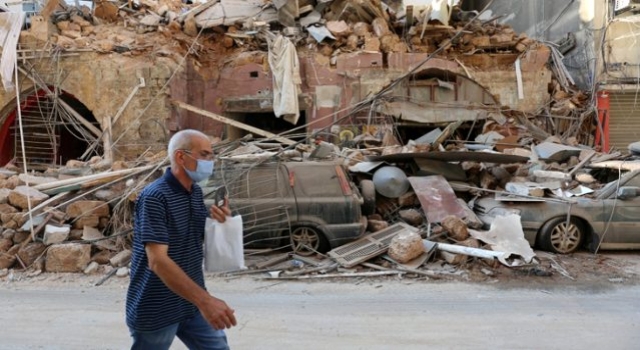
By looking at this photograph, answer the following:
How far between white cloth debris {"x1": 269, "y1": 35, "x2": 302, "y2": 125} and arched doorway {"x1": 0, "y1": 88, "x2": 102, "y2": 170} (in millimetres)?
4894

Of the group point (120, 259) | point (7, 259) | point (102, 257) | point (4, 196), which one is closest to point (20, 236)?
point (7, 259)

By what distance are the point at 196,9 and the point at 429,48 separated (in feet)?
23.7

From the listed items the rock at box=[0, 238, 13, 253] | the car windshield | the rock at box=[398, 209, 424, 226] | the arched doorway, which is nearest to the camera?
the rock at box=[0, 238, 13, 253]

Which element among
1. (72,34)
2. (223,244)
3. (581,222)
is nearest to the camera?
(223,244)

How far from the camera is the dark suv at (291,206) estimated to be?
718 cm

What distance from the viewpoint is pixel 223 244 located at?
104 inches

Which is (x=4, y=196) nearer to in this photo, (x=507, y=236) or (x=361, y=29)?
(x=507, y=236)

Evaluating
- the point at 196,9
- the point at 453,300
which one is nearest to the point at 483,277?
the point at 453,300

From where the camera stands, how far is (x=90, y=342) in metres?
4.27

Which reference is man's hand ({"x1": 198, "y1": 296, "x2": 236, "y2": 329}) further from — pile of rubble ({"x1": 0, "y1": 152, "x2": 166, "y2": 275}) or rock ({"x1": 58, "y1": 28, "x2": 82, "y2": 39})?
rock ({"x1": 58, "y1": 28, "x2": 82, "y2": 39})

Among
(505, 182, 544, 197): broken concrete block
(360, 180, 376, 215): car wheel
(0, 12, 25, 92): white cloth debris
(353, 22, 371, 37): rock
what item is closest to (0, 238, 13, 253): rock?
(360, 180, 376, 215): car wheel

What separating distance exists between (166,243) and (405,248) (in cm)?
492

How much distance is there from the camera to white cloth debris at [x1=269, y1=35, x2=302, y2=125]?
13133 mm

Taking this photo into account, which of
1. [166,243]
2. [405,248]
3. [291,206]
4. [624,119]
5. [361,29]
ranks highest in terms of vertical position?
[361,29]
